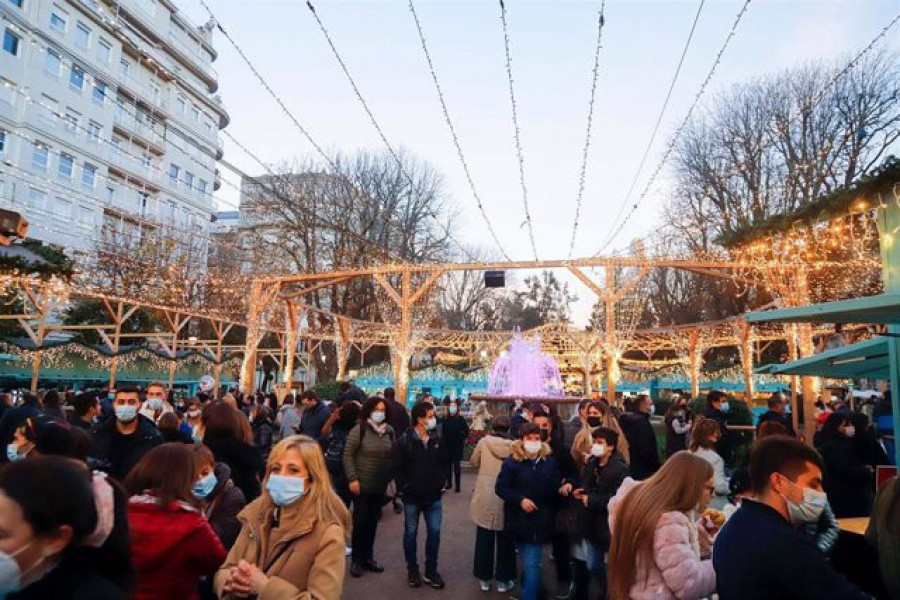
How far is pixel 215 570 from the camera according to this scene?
2.63 metres

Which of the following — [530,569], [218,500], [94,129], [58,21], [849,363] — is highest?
[58,21]

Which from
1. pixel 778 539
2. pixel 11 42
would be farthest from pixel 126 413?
pixel 11 42

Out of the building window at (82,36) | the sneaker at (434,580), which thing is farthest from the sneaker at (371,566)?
the building window at (82,36)

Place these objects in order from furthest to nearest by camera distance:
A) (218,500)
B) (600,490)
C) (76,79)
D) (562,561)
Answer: (76,79) < (562,561) < (600,490) < (218,500)

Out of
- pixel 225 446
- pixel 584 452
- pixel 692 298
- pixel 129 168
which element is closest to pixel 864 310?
pixel 584 452

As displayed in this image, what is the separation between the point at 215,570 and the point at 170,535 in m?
0.30

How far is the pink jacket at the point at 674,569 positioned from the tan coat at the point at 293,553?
1.56 metres

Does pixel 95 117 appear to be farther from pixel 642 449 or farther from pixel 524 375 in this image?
pixel 642 449

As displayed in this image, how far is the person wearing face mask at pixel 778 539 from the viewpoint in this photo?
199cm

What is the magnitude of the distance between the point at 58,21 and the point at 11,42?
4.90 m

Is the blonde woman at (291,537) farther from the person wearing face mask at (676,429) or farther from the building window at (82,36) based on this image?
the building window at (82,36)

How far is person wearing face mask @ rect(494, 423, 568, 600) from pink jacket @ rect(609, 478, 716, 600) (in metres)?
2.13

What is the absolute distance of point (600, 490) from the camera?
463 centimetres

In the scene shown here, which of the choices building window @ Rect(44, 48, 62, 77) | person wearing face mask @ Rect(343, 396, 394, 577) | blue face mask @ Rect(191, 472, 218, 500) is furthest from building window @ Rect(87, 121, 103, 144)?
blue face mask @ Rect(191, 472, 218, 500)
